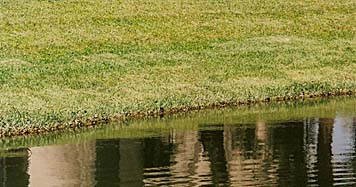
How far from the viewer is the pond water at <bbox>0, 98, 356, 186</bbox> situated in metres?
19.9

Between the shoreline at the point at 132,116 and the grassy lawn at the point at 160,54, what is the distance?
24 cm

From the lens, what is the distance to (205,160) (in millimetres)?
22406

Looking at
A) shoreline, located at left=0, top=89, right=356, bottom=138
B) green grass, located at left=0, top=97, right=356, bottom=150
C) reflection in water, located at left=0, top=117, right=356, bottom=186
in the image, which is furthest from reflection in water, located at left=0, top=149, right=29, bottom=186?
shoreline, located at left=0, top=89, right=356, bottom=138

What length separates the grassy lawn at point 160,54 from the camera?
3375cm

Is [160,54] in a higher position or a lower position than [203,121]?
higher

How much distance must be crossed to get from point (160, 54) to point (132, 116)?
15.5m

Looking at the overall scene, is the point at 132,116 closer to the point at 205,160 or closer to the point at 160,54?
the point at 205,160

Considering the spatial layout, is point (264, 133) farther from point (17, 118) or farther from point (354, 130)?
point (17, 118)

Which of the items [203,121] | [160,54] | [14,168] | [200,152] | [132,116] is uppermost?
[160,54]

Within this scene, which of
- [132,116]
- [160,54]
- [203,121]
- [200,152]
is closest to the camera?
[200,152]

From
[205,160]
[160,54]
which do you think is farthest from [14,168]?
[160,54]

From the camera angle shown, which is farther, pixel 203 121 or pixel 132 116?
pixel 132 116

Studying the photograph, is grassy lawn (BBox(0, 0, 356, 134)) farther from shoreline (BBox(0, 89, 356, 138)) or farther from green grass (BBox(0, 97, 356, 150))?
green grass (BBox(0, 97, 356, 150))

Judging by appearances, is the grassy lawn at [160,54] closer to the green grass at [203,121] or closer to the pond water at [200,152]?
the green grass at [203,121]
